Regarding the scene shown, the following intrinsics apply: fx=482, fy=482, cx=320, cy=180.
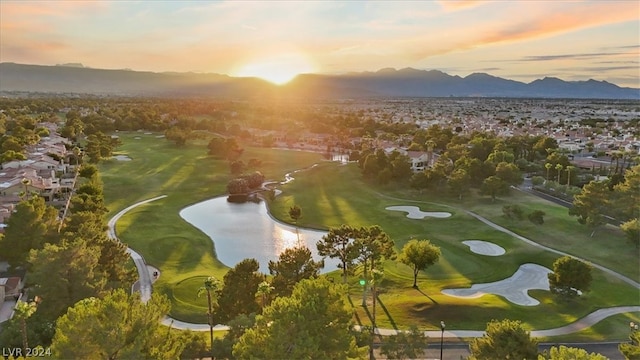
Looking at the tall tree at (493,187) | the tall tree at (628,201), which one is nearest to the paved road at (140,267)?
the tall tree at (493,187)

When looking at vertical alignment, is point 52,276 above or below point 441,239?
above

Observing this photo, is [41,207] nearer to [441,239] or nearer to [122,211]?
[122,211]

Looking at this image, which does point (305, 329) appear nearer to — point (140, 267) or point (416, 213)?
point (140, 267)

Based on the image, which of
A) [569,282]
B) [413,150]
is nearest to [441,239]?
[569,282]

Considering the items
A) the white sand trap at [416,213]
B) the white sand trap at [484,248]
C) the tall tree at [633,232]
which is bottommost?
the white sand trap at [484,248]

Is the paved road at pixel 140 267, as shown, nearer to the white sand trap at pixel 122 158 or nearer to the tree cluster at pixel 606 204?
the white sand trap at pixel 122 158

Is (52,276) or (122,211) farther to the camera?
(122,211)

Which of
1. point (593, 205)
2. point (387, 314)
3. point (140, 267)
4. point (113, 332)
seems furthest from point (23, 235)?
point (593, 205)
